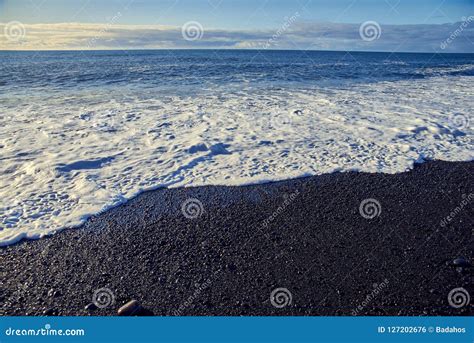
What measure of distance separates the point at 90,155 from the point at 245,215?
4.25 meters

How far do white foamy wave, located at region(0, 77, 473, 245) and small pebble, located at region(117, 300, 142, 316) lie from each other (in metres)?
2.07

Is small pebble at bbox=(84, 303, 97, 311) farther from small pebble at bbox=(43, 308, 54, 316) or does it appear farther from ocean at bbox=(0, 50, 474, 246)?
ocean at bbox=(0, 50, 474, 246)

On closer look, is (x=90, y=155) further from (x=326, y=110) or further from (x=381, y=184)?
(x=326, y=110)

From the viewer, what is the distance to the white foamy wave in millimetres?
6000

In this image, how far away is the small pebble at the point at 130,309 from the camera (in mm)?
3443

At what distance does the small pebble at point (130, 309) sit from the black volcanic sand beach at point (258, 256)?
5.1 inches

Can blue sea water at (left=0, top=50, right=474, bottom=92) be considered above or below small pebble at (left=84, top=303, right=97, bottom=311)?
below

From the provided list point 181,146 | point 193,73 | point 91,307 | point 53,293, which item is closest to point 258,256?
point 91,307

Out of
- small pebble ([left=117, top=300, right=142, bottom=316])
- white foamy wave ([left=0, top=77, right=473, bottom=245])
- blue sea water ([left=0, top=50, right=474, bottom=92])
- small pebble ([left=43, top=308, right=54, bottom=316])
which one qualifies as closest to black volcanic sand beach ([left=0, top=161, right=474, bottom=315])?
small pebble ([left=43, top=308, right=54, bottom=316])

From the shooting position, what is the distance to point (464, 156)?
7.73m

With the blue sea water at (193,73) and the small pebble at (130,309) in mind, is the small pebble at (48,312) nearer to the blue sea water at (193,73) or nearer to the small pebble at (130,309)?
the small pebble at (130,309)

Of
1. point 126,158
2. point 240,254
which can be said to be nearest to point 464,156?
point 240,254

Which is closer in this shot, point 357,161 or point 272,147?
point 357,161

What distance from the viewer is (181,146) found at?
8438 mm
